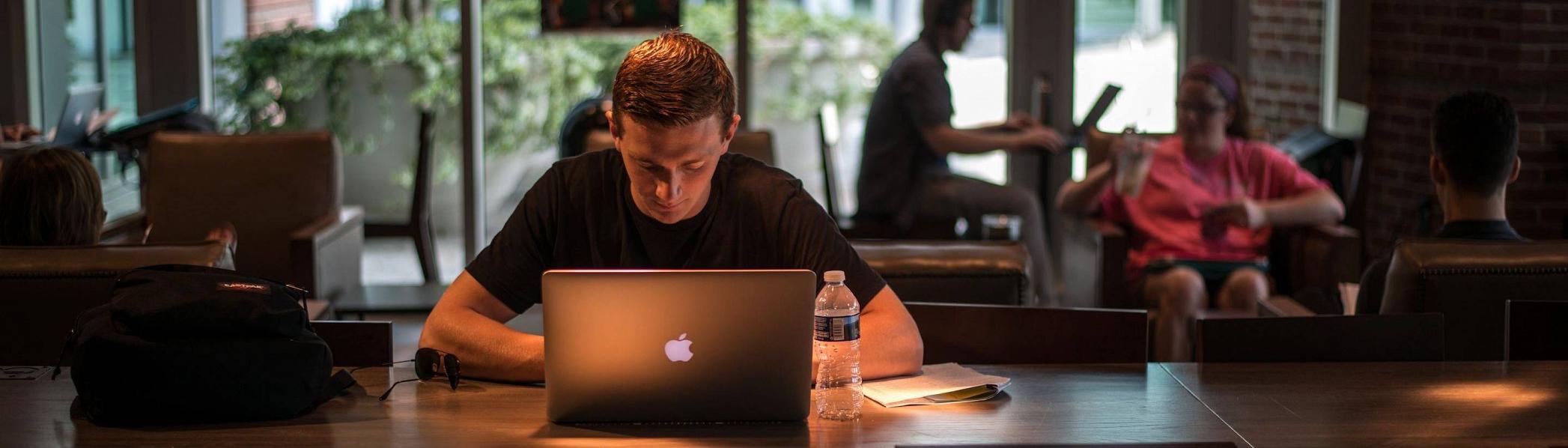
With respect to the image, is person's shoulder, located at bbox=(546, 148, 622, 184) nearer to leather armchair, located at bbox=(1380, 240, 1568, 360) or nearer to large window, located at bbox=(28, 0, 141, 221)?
leather armchair, located at bbox=(1380, 240, 1568, 360)

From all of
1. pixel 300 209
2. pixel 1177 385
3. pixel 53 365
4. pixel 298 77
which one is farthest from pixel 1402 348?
pixel 298 77

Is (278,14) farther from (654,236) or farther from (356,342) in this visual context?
(654,236)

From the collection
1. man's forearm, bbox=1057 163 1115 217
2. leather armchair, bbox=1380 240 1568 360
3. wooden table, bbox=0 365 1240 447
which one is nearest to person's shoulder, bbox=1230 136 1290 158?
man's forearm, bbox=1057 163 1115 217

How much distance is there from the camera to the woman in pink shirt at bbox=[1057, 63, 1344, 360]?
14.4ft

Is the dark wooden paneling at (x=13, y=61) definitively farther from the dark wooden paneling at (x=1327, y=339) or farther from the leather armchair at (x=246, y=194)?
the dark wooden paneling at (x=1327, y=339)

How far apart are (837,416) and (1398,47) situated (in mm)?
4496

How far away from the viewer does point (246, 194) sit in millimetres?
4812

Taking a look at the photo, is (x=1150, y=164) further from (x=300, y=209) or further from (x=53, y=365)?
(x=53, y=365)

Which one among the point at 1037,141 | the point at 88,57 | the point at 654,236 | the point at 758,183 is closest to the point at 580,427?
the point at 654,236

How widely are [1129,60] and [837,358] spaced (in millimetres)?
4719

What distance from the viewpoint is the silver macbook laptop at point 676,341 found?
6.34 ft

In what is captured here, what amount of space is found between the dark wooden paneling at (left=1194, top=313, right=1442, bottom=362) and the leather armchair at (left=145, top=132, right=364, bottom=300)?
10.0ft

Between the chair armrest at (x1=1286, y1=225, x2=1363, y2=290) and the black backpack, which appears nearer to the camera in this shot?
the black backpack

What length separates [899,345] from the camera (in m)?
2.33
